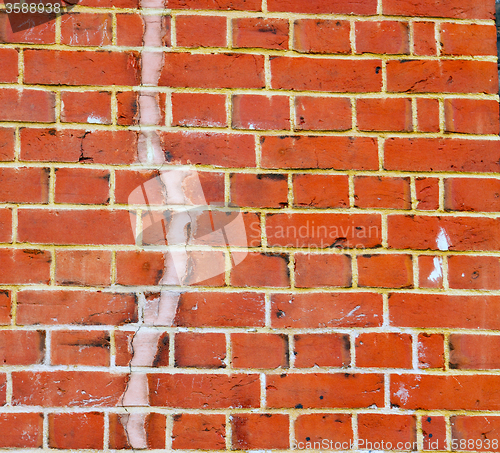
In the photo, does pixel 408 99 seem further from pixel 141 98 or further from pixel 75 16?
pixel 75 16

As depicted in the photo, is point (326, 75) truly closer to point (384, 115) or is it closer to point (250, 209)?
point (384, 115)

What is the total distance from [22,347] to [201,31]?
96 centimetres

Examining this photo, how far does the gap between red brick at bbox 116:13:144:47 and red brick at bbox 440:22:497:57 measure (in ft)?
2.70

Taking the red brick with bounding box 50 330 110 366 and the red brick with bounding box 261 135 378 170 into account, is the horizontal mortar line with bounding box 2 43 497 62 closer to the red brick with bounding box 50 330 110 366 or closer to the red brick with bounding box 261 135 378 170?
the red brick with bounding box 261 135 378 170

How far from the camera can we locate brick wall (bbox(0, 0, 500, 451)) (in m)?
1.00

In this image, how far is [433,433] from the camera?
3.29 feet

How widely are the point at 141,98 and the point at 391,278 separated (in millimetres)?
825

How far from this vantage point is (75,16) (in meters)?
1.03

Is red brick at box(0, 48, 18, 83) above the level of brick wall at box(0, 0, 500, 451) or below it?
above

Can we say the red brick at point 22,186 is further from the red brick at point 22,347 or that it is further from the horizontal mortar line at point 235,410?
the horizontal mortar line at point 235,410

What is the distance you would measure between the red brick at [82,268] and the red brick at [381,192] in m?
0.70

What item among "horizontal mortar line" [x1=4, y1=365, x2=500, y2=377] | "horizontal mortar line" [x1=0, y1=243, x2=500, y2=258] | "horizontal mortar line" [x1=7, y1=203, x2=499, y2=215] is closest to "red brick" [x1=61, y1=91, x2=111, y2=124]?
"horizontal mortar line" [x1=7, y1=203, x2=499, y2=215]

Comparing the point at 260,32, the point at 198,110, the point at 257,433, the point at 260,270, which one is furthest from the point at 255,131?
the point at 257,433

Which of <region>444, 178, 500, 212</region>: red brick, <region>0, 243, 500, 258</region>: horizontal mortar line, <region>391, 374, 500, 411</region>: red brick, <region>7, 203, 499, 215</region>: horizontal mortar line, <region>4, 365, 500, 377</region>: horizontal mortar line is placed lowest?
<region>391, 374, 500, 411</region>: red brick
